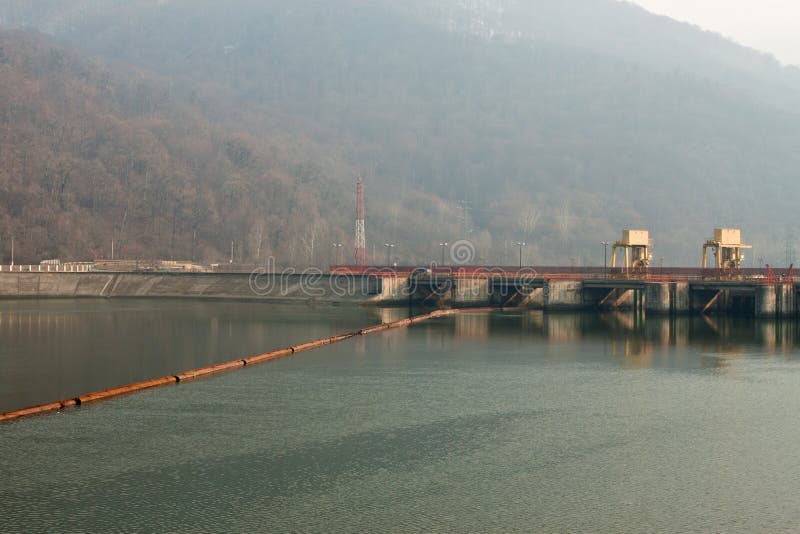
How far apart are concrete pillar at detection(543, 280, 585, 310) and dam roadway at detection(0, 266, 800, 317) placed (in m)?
0.12

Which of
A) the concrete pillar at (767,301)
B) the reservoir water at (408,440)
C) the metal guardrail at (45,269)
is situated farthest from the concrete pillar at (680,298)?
the metal guardrail at (45,269)

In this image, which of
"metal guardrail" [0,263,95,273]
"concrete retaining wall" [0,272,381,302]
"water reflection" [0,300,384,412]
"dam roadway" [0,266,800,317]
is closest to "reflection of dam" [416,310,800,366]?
"dam roadway" [0,266,800,317]

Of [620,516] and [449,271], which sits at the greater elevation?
[449,271]

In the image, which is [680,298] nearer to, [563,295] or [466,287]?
[563,295]

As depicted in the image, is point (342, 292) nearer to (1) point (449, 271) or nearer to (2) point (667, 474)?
(1) point (449, 271)

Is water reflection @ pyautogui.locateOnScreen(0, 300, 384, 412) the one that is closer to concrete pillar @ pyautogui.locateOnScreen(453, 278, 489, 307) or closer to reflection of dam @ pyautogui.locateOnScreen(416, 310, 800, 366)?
concrete pillar @ pyautogui.locateOnScreen(453, 278, 489, 307)

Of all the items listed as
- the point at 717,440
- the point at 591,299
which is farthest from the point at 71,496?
the point at 591,299

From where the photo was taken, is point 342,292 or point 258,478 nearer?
point 258,478

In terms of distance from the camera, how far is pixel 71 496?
28.9 meters

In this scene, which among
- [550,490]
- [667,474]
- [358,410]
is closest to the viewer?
[550,490]

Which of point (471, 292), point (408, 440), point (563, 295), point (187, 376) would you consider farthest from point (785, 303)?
point (408, 440)

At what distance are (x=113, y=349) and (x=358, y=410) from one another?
91.3 ft

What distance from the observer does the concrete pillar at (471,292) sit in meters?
114

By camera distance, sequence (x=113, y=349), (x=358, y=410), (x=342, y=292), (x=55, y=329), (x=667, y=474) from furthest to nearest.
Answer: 1. (x=342, y=292)
2. (x=55, y=329)
3. (x=113, y=349)
4. (x=358, y=410)
5. (x=667, y=474)
